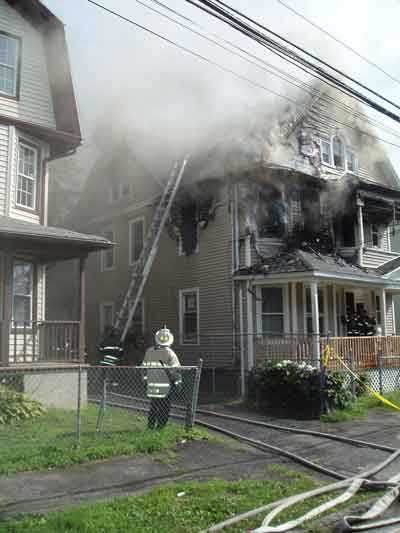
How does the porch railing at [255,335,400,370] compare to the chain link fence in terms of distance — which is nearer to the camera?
the chain link fence

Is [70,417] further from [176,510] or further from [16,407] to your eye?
[176,510]

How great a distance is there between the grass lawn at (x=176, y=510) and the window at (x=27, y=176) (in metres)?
9.41

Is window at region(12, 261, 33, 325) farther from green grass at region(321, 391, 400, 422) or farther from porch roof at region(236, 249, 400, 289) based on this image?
green grass at region(321, 391, 400, 422)

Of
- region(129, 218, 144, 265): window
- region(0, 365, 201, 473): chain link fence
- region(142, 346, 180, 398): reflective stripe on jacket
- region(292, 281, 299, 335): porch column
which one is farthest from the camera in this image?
region(129, 218, 144, 265): window

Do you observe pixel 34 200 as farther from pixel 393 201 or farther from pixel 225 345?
pixel 393 201

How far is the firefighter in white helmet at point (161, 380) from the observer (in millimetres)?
8289

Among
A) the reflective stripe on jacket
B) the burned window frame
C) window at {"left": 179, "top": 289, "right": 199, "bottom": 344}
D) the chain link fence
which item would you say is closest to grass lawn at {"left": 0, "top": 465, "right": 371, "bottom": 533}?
the chain link fence

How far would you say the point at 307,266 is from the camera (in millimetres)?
13688

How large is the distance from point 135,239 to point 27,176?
7.00 meters

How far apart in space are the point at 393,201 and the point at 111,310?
1109cm

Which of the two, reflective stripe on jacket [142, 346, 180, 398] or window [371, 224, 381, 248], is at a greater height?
window [371, 224, 381, 248]

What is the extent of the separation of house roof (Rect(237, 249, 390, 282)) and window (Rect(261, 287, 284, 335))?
101 cm

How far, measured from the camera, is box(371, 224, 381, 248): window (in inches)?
747

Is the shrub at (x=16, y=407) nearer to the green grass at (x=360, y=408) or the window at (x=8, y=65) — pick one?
the green grass at (x=360, y=408)
